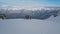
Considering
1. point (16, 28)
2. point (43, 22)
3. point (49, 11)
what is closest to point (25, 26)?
point (16, 28)

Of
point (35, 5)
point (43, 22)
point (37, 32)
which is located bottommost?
point (37, 32)

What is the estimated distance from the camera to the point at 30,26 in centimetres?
140

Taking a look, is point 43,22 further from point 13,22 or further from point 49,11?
point 13,22

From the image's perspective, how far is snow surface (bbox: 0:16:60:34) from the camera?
1383 mm

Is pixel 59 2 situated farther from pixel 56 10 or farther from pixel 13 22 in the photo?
pixel 13 22

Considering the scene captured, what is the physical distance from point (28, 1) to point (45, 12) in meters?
0.27

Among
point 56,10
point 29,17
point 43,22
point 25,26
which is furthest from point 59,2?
point 25,26

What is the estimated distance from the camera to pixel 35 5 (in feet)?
4.49

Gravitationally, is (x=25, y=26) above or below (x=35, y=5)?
below

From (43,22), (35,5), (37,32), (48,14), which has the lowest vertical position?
(37,32)

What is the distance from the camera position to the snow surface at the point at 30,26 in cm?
138

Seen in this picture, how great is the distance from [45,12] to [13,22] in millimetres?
448

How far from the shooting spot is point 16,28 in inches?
55.5

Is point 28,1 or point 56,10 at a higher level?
point 28,1
